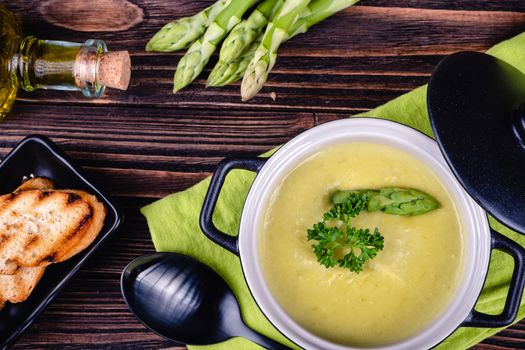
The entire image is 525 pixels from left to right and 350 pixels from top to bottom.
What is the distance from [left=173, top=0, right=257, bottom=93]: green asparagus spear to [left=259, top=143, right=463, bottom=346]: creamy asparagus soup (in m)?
0.37

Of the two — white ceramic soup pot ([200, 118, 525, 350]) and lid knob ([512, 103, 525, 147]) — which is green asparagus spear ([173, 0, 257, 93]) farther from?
lid knob ([512, 103, 525, 147])

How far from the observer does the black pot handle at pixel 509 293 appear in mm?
1342

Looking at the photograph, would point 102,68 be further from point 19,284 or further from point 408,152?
point 408,152

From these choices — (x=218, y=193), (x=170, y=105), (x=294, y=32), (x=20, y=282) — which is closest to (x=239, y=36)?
(x=294, y=32)

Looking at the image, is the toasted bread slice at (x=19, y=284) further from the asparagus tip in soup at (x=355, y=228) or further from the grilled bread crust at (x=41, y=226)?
the asparagus tip in soup at (x=355, y=228)

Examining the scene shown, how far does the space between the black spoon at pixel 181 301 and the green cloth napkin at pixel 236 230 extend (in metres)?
0.04

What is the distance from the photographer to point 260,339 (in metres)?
1.53

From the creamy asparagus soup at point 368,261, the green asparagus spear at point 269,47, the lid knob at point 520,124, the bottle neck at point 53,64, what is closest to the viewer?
the lid knob at point 520,124

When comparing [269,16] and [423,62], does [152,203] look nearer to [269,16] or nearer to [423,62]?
[269,16]

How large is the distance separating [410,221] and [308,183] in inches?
8.8

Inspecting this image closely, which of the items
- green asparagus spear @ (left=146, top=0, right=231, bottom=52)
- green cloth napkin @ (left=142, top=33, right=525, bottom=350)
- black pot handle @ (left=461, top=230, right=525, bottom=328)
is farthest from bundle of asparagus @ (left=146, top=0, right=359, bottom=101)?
black pot handle @ (left=461, top=230, right=525, bottom=328)

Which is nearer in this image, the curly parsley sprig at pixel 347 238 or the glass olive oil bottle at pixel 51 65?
the curly parsley sprig at pixel 347 238

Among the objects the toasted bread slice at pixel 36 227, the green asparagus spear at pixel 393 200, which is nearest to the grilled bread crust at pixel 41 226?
the toasted bread slice at pixel 36 227

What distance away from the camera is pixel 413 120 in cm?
153
